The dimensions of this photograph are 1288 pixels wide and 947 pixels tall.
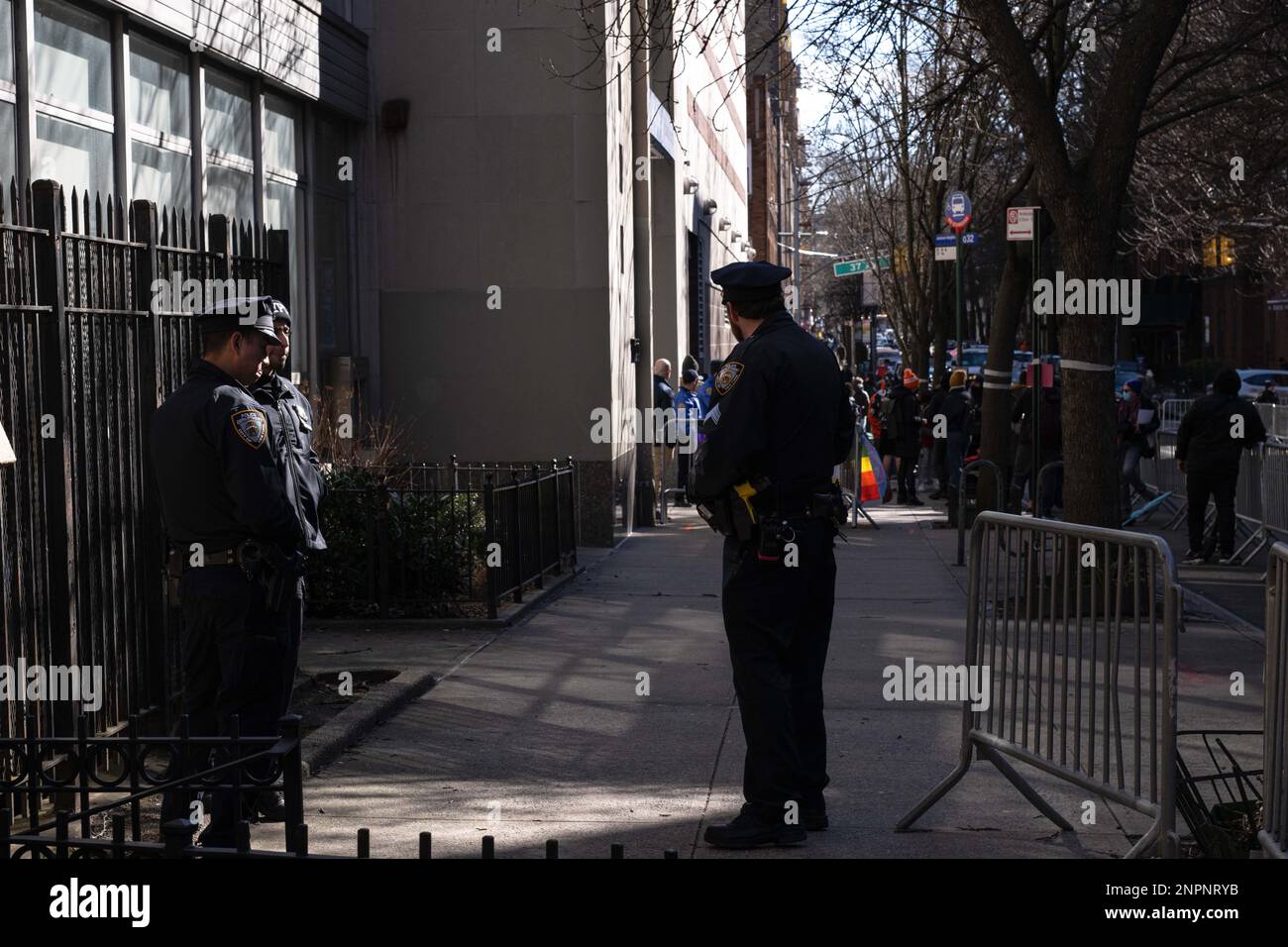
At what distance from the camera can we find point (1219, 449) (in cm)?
1644

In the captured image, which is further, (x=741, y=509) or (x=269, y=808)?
(x=269, y=808)

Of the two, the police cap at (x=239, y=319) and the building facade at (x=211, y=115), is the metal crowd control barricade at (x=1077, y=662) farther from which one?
the building facade at (x=211, y=115)

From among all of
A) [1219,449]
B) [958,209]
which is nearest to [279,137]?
[1219,449]

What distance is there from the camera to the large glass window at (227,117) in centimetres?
1309

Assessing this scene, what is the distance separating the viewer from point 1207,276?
64.5 meters

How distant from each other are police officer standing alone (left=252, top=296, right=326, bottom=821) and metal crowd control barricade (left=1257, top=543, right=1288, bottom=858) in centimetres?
339

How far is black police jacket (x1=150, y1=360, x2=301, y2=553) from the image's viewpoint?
5848mm

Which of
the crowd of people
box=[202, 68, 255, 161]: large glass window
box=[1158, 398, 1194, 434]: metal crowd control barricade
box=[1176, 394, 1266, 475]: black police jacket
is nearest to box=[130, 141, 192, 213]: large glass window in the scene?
box=[202, 68, 255, 161]: large glass window

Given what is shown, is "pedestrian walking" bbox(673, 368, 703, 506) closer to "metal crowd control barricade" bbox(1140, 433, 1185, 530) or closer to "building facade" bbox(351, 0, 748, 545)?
"building facade" bbox(351, 0, 748, 545)

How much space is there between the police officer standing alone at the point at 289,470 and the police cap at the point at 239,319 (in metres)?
0.05

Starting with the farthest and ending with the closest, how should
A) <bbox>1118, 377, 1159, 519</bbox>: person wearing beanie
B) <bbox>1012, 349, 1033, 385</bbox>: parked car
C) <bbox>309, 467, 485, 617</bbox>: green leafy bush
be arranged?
1. <bbox>1012, 349, 1033, 385</bbox>: parked car
2. <bbox>1118, 377, 1159, 519</bbox>: person wearing beanie
3. <bbox>309, 467, 485, 617</bbox>: green leafy bush

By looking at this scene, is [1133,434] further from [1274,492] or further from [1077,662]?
[1077,662]

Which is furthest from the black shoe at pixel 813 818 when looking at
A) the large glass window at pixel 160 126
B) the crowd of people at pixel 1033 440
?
the large glass window at pixel 160 126

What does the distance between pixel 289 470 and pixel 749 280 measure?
192 cm
